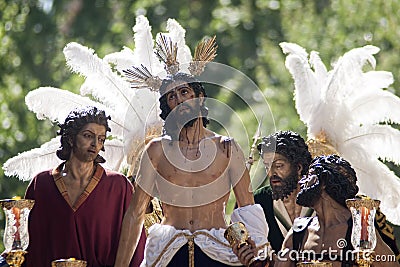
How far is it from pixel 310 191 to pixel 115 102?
8.56ft

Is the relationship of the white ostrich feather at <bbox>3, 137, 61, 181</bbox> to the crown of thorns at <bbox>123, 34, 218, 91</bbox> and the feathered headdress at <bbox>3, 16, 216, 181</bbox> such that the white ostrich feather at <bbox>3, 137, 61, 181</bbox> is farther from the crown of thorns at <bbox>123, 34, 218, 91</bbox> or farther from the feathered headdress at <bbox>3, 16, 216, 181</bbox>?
the crown of thorns at <bbox>123, 34, 218, 91</bbox>

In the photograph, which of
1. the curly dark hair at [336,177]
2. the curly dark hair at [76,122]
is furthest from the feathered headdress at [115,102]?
the curly dark hair at [336,177]

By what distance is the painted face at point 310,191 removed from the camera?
12477 millimetres

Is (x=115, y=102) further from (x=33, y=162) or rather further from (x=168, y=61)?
(x=168, y=61)

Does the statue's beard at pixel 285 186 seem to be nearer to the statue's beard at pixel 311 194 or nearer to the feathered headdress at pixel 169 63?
the feathered headdress at pixel 169 63

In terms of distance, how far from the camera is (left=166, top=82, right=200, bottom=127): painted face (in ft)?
42.2

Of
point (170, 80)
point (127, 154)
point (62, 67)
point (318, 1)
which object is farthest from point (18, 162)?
point (318, 1)

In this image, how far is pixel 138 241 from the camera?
1328cm

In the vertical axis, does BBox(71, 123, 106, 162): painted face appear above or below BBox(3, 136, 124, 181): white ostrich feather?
below

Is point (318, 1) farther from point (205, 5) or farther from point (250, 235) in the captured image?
point (250, 235)

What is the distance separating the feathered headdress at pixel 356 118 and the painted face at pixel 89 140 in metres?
2.00

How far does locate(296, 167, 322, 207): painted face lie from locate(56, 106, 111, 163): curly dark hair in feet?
5.11

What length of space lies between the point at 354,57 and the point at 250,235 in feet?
9.69

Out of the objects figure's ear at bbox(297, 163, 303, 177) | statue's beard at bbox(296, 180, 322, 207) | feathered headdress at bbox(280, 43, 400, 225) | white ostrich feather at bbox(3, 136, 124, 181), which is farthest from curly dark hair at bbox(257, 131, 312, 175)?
white ostrich feather at bbox(3, 136, 124, 181)
